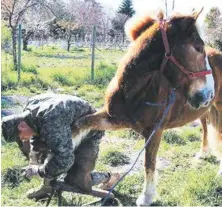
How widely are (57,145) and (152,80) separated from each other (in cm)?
113

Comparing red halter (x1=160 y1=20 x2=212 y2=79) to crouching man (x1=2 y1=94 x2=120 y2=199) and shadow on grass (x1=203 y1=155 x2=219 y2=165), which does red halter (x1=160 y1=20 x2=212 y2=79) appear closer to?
crouching man (x1=2 y1=94 x2=120 y2=199)

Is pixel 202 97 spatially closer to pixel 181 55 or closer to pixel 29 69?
pixel 181 55

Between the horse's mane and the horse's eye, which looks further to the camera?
the horse's mane

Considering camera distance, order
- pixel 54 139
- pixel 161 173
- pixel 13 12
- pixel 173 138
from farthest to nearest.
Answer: pixel 13 12 < pixel 173 138 < pixel 161 173 < pixel 54 139

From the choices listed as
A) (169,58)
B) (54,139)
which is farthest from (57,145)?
(169,58)

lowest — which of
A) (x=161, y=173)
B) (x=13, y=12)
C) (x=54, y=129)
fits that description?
(x=161, y=173)

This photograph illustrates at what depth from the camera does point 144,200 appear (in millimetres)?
4336

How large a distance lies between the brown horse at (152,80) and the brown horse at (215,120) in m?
1.17

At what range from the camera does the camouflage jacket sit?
3691mm

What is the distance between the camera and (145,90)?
13.8 ft

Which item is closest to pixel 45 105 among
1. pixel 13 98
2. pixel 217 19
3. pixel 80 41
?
pixel 13 98

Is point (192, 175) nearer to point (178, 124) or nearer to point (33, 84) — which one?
point (178, 124)

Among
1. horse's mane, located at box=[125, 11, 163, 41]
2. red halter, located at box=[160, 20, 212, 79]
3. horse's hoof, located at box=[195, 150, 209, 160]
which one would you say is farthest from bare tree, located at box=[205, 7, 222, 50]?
red halter, located at box=[160, 20, 212, 79]

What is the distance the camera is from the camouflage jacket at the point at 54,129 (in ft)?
12.1
